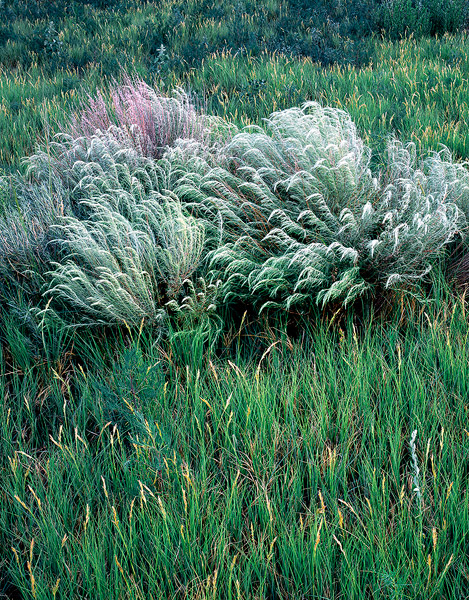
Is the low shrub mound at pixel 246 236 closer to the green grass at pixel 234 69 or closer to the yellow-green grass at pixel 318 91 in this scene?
the green grass at pixel 234 69

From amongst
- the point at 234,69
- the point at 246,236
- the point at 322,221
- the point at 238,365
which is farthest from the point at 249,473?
the point at 234,69

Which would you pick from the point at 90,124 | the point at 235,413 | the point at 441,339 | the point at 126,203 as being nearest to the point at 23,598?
the point at 235,413

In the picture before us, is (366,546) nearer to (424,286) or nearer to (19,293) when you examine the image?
(424,286)

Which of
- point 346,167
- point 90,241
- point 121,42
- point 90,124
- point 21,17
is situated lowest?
point 90,241

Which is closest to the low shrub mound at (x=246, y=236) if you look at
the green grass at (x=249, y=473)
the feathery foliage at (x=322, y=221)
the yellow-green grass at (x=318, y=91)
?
the feathery foliage at (x=322, y=221)

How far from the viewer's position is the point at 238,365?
236 cm

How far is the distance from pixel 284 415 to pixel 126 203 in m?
1.85

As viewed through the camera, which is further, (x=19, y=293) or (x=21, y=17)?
(x=21, y=17)

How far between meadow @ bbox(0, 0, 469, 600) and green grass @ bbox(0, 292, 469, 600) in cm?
1

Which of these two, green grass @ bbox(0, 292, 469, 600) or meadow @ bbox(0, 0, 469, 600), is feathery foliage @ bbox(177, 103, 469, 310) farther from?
green grass @ bbox(0, 292, 469, 600)

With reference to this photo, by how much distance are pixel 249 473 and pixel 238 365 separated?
2.18ft

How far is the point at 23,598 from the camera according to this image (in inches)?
58.9

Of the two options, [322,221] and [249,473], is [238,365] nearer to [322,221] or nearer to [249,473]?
[249,473]

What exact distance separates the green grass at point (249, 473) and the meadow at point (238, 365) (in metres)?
0.01
